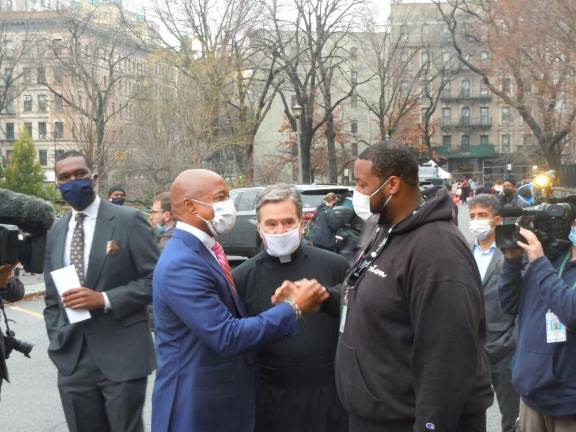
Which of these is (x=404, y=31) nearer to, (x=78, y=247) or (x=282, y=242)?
(x=78, y=247)

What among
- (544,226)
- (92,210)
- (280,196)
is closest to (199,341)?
(280,196)

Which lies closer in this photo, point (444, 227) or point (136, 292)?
point (444, 227)

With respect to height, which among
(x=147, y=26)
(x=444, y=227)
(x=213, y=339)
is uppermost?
(x=147, y=26)

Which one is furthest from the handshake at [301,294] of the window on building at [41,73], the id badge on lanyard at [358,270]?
the window on building at [41,73]

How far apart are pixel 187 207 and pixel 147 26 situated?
41532 millimetres

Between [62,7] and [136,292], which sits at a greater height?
[62,7]

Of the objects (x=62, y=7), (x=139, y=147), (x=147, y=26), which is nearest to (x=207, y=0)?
(x=147, y=26)

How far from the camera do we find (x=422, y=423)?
2676mm

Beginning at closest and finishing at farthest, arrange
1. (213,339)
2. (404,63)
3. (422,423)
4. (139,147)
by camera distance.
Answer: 1. (422,423)
2. (213,339)
3. (139,147)
4. (404,63)

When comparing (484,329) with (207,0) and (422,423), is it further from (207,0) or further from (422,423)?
(207,0)

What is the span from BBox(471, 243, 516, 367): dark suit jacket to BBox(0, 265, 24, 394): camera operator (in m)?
2.98

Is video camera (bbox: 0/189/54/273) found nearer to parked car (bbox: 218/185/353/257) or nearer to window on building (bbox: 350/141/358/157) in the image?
parked car (bbox: 218/185/353/257)

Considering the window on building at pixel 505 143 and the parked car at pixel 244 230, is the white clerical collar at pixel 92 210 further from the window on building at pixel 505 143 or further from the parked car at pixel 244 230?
the window on building at pixel 505 143

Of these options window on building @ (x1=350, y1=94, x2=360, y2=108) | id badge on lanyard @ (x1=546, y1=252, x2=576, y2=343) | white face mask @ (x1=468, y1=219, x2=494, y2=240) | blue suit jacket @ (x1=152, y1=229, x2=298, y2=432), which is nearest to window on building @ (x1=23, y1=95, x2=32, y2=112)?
window on building @ (x1=350, y1=94, x2=360, y2=108)
